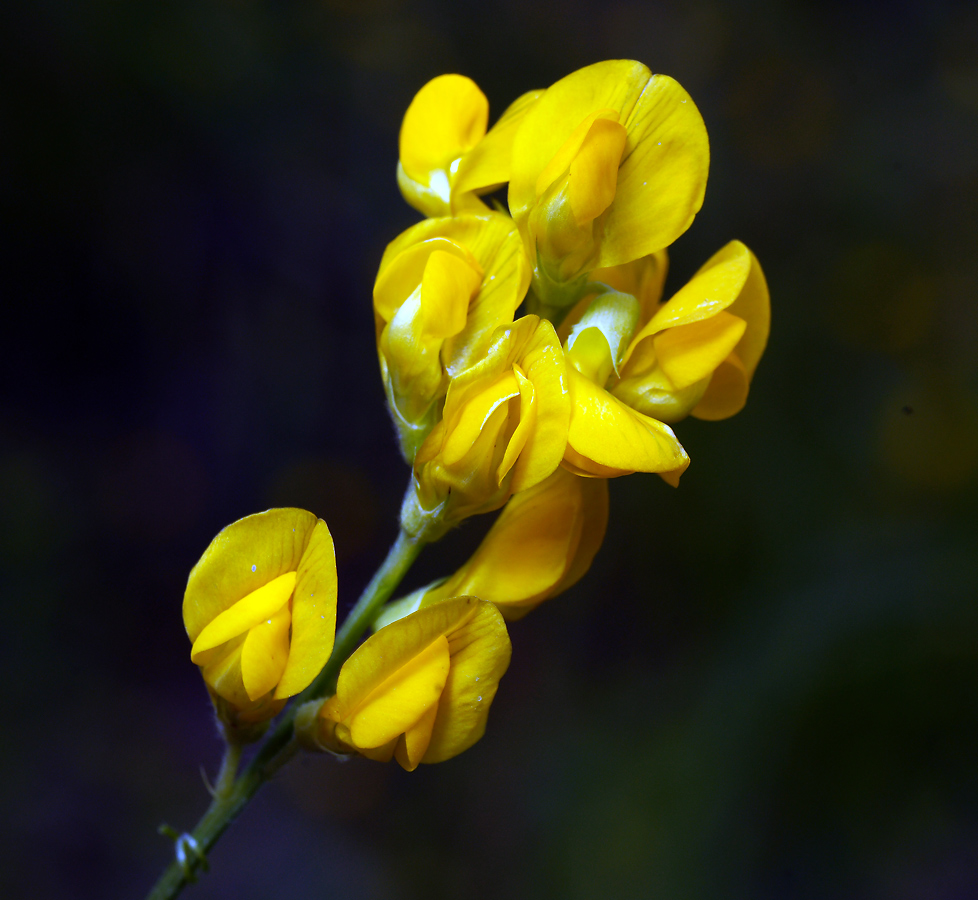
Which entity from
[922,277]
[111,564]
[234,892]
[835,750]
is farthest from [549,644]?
[922,277]

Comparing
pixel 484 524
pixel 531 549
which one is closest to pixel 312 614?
pixel 531 549

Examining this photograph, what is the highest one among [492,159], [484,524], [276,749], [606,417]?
[492,159]

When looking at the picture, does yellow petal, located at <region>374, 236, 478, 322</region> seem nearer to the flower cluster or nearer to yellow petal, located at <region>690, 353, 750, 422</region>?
the flower cluster

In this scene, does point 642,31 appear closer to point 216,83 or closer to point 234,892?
point 216,83

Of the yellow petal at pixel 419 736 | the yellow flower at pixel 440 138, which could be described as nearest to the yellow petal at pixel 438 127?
the yellow flower at pixel 440 138

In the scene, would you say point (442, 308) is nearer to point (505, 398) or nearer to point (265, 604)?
point (505, 398)

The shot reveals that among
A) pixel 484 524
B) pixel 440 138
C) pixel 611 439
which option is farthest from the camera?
pixel 484 524

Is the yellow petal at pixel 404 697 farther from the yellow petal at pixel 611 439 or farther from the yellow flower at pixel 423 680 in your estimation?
the yellow petal at pixel 611 439

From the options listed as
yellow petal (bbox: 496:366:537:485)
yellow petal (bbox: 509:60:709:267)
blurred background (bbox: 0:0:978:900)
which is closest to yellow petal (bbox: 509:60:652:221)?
yellow petal (bbox: 509:60:709:267)
